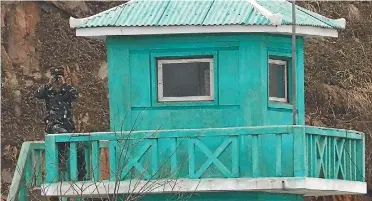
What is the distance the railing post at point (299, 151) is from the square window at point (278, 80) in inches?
62.3

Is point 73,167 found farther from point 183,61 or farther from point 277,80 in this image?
point 277,80

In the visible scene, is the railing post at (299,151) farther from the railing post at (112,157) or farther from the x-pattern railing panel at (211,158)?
the railing post at (112,157)

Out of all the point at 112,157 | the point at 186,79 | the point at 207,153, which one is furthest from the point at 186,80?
the point at 112,157

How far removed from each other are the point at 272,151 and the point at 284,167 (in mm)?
353

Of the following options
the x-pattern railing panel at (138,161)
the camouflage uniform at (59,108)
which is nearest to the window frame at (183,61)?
the x-pattern railing panel at (138,161)

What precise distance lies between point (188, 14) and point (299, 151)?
103 inches

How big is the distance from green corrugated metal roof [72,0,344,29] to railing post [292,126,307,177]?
1592 millimetres

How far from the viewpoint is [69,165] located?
80.5 ft

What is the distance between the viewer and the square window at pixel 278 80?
25359 millimetres

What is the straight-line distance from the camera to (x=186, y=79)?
82.5 feet

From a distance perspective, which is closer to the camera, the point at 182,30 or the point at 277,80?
the point at 182,30

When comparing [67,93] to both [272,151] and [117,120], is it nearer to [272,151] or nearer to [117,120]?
[117,120]

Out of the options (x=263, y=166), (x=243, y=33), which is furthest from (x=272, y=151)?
(x=243, y=33)

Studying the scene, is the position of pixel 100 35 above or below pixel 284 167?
above
